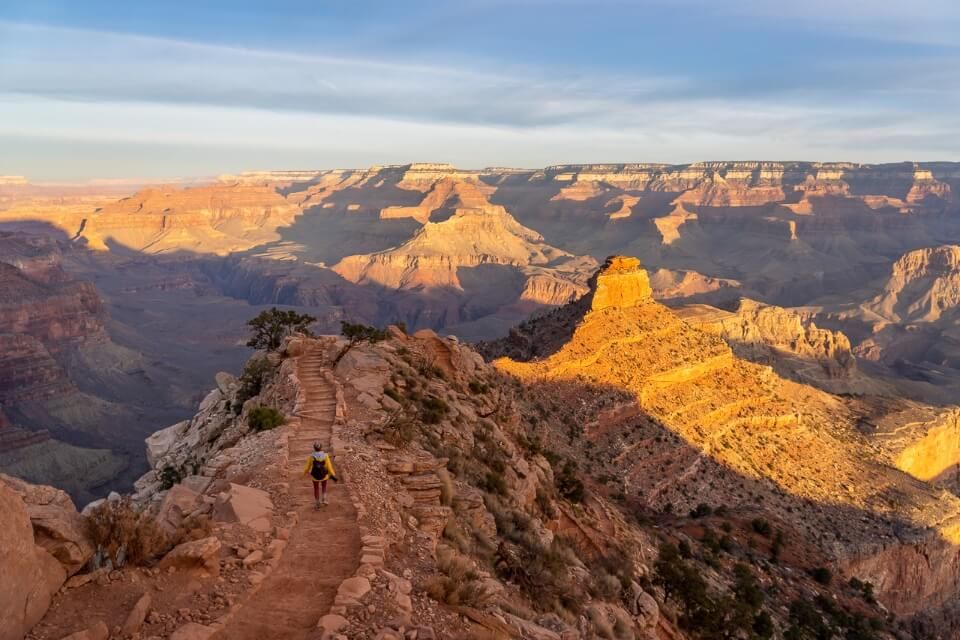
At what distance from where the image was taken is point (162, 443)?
28.9m

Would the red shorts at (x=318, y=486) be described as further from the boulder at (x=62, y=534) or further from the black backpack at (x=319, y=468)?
the boulder at (x=62, y=534)

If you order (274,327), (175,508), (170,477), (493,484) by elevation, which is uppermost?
(175,508)

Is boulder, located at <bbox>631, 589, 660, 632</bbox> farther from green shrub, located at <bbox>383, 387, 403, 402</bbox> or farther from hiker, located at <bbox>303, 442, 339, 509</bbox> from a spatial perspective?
green shrub, located at <bbox>383, 387, 403, 402</bbox>

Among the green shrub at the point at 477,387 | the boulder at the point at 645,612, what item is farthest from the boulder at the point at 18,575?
the green shrub at the point at 477,387

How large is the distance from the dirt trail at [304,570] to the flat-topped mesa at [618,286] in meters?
32.5

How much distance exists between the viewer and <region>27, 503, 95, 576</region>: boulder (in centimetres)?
834

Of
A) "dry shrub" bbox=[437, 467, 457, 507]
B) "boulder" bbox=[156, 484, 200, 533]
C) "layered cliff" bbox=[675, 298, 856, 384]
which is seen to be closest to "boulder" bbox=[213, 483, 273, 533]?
"boulder" bbox=[156, 484, 200, 533]

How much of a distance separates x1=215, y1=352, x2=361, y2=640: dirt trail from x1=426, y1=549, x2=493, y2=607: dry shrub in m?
1.39

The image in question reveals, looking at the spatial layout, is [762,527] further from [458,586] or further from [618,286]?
[458,586]

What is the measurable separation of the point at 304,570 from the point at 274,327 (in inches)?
911

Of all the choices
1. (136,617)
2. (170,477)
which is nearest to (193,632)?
(136,617)

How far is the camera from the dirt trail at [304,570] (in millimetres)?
8531

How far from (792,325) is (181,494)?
114m

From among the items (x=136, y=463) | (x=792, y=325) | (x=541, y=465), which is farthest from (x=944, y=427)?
(x=136, y=463)
